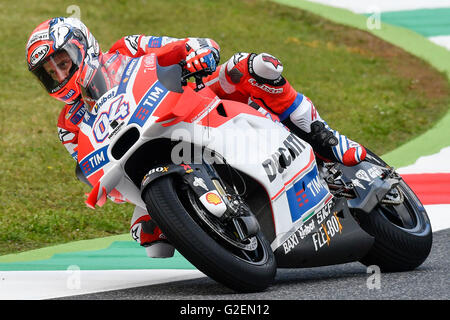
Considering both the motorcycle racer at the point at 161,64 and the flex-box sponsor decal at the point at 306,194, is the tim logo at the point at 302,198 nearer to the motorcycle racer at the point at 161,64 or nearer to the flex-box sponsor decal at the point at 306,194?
the flex-box sponsor decal at the point at 306,194

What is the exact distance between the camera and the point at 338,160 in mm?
5770

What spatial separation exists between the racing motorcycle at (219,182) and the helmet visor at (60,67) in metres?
0.24

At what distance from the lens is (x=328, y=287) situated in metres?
5.04

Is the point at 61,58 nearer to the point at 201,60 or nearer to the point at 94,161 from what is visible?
the point at 94,161

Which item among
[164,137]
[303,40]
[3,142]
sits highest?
[164,137]

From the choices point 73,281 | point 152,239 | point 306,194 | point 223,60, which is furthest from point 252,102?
point 223,60

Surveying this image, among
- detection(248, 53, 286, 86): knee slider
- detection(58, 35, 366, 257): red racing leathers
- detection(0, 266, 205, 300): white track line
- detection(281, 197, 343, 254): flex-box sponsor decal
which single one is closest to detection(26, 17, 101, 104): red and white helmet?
detection(58, 35, 366, 257): red racing leathers

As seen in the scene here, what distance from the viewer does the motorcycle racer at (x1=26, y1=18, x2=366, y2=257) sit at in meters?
5.02

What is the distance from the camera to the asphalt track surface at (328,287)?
4719 mm

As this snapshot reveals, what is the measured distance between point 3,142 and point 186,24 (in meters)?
6.66

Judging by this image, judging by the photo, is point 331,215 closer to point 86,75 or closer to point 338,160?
point 338,160

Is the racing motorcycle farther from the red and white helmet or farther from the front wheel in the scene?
the red and white helmet
